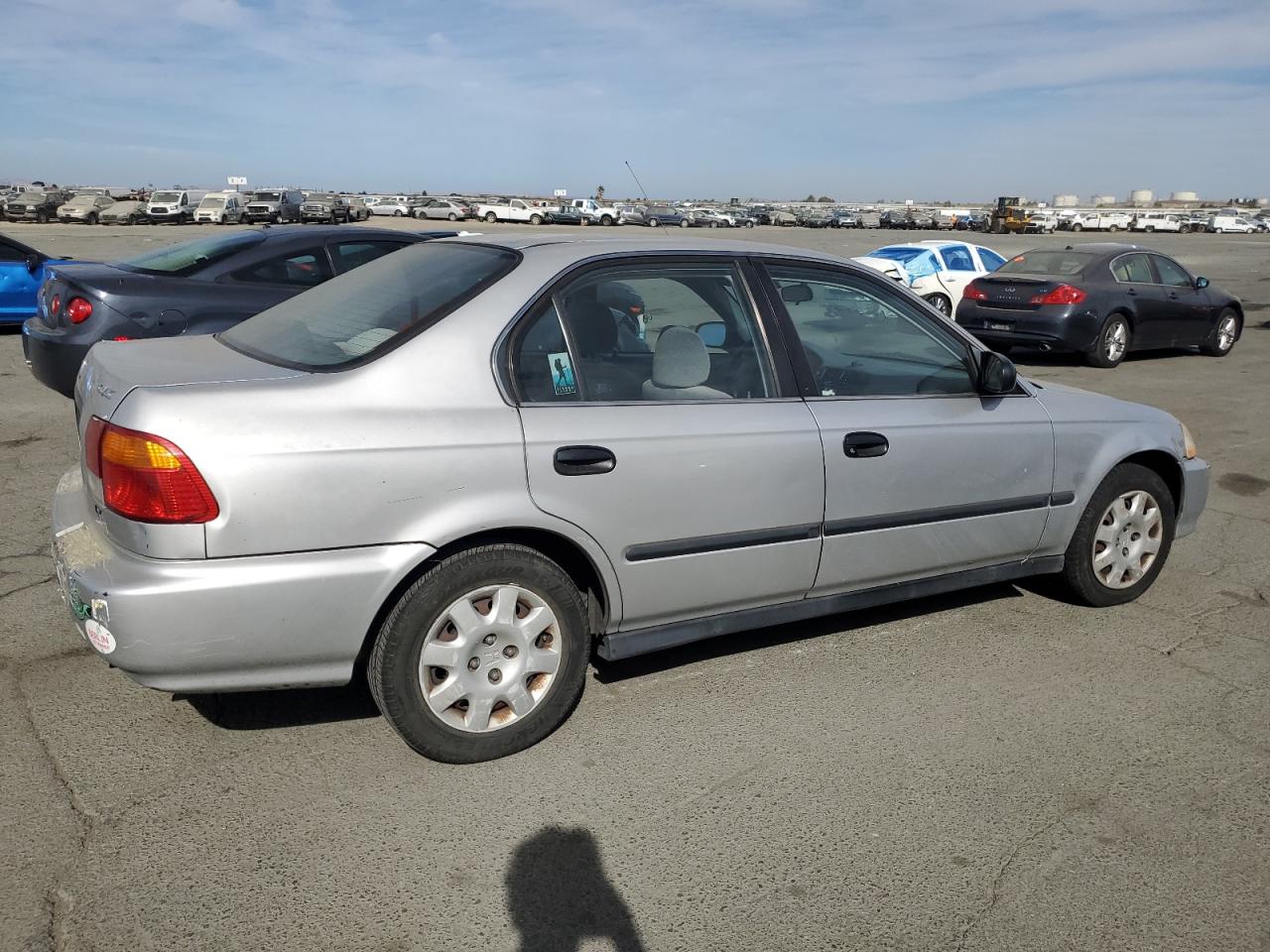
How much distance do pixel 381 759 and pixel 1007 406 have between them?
2.75 metres

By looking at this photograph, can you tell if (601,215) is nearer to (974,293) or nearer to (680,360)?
(974,293)

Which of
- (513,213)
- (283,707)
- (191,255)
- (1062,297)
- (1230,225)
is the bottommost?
(283,707)

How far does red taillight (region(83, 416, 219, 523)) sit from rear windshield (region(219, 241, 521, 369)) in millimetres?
559

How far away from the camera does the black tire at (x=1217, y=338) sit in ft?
45.3

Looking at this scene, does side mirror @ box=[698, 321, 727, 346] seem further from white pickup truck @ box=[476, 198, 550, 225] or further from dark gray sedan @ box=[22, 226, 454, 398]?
white pickup truck @ box=[476, 198, 550, 225]

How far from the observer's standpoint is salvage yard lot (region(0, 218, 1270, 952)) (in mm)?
2711

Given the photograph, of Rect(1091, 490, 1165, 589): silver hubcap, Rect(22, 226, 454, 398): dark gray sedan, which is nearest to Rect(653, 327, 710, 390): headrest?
Rect(1091, 490, 1165, 589): silver hubcap

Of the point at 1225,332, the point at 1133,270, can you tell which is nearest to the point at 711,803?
the point at 1133,270

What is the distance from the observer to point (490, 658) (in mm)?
3365

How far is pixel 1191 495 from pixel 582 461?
319 centimetres

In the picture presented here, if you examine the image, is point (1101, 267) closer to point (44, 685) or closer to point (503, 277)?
point (503, 277)

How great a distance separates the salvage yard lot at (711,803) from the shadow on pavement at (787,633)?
21 mm

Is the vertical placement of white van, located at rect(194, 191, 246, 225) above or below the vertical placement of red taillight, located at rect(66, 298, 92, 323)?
below

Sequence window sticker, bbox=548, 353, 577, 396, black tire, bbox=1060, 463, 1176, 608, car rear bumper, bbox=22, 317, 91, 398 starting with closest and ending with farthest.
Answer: window sticker, bbox=548, 353, 577, 396 → black tire, bbox=1060, 463, 1176, 608 → car rear bumper, bbox=22, 317, 91, 398
